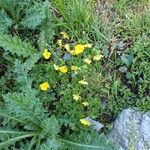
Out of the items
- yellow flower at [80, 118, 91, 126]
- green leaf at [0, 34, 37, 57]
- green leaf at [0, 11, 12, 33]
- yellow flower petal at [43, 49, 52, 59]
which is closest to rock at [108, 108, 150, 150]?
yellow flower at [80, 118, 91, 126]

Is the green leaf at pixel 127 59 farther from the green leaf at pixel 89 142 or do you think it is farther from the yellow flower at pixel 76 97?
the green leaf at pixel 89 142

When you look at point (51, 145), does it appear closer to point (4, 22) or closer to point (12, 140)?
point (12, 140)

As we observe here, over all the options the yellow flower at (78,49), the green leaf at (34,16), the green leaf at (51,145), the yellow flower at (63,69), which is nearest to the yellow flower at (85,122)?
the green leaf at (51,145)

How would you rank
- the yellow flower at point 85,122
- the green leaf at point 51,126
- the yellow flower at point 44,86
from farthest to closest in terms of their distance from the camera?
the yellow flower at point 44,86, the yellow flower at point 85,122, the green leaf at point 51,126

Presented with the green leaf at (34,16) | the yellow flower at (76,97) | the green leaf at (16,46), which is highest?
the green leaf at (34,16)

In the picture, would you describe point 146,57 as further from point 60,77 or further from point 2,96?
point 2,96

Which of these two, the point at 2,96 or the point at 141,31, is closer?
the point at 2,96

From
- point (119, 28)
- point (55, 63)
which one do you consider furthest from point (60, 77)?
point (119, 28)
